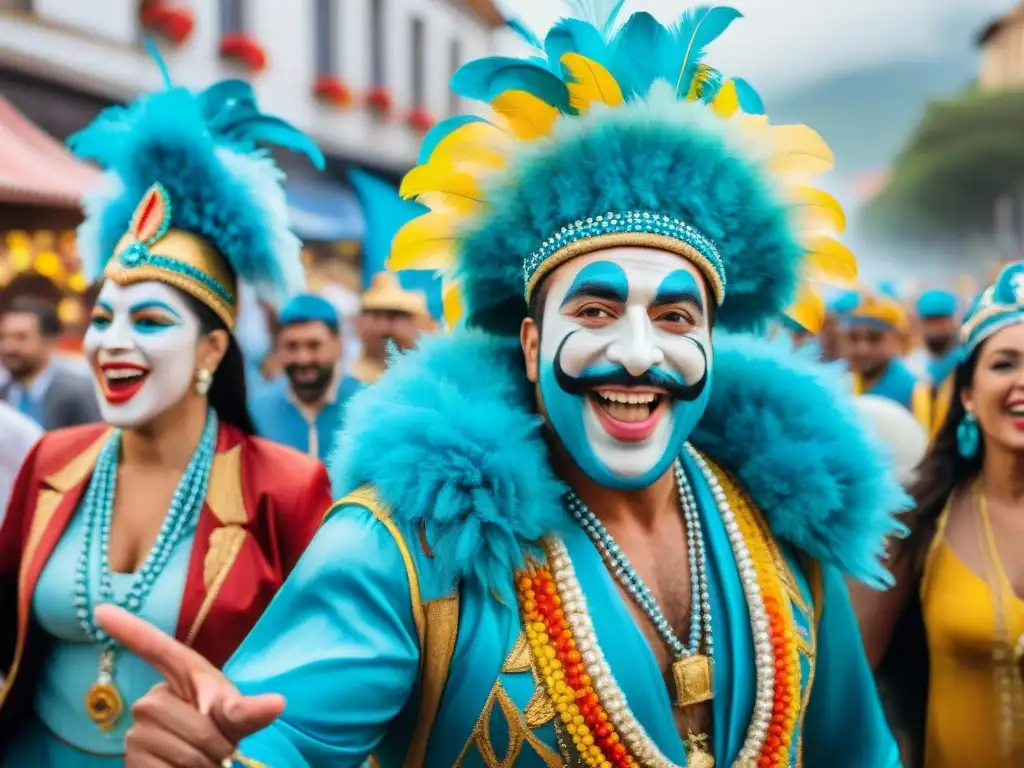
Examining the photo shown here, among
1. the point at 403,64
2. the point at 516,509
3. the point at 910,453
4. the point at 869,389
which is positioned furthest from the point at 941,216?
the point at 516,509

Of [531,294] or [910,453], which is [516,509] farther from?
[910,453]

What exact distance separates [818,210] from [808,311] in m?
0.21

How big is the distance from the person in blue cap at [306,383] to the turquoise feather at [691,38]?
3.30 meters

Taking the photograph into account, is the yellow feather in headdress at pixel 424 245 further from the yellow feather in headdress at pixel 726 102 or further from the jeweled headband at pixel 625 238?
the yellow feather in headdress at pixel 726 102

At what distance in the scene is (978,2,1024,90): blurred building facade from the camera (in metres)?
32.4

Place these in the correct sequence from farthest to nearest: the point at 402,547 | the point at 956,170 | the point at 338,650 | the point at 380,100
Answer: the point at 956,170 < the point at 380,100 < the point at 402,547 < the point at 338,650

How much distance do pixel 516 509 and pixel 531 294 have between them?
0.44 metres

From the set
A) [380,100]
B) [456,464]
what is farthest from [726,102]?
[380,100]

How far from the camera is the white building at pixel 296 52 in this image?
9797mm

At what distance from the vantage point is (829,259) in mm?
2158

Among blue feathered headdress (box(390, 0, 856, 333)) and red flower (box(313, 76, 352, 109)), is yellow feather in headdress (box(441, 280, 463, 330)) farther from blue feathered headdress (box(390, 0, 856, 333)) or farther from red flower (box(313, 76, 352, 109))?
red flower (box(313, 76, 352, 109))

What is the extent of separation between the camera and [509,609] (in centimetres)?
179

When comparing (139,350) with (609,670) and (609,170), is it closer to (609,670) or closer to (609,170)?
(609,170)

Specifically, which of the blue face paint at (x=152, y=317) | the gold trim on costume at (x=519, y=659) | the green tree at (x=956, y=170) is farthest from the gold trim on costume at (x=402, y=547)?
the green tree at (x=956, y=170)
